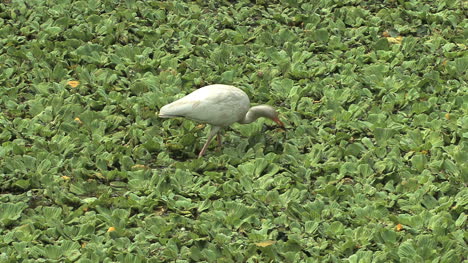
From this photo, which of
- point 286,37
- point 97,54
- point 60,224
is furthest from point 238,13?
point 60,224

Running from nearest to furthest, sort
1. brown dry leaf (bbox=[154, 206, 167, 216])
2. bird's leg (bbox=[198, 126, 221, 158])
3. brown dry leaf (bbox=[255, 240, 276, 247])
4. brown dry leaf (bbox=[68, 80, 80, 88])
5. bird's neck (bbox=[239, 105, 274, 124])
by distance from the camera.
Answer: brown dry leaf (bbox=[255, 240, 276, 247])
brown dry leaf (bbox=[154, 206, 167, 216])
bird's leg (bbox=[198, 126, 221, 158])
bird's neck (bbox=[239, 105, 274, 124])
brown dry leaf (bbox=[68, 80, 80, 88])

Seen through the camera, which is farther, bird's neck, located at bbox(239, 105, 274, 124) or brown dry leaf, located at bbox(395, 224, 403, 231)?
bird's neck, located at bbox(239, 105, 274, 124)

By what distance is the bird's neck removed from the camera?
7434 millimetres

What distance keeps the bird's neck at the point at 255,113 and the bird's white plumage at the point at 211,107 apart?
0.14m

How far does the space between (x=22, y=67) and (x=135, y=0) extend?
164 centimetres

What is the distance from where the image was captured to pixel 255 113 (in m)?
7.45

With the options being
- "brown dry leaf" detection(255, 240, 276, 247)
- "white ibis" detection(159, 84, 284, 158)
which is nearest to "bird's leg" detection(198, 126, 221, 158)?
"white ibis" detection(159, 84, 284, 158)

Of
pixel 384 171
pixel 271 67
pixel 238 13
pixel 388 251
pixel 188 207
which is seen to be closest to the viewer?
pixel 388 251

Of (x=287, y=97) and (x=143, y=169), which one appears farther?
(x=287, y=97)

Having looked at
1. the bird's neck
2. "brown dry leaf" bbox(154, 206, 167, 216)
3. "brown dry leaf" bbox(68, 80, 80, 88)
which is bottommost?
"brown dry leaf" bbox(154, 206, 167, 216)

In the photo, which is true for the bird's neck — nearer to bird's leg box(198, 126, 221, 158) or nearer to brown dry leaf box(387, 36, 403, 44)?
bird's leg box(198, 126, 221, 158)

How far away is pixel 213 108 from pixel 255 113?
1.43 ft

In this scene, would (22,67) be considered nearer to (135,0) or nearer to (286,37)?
(135,0)

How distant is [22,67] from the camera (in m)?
8.49
